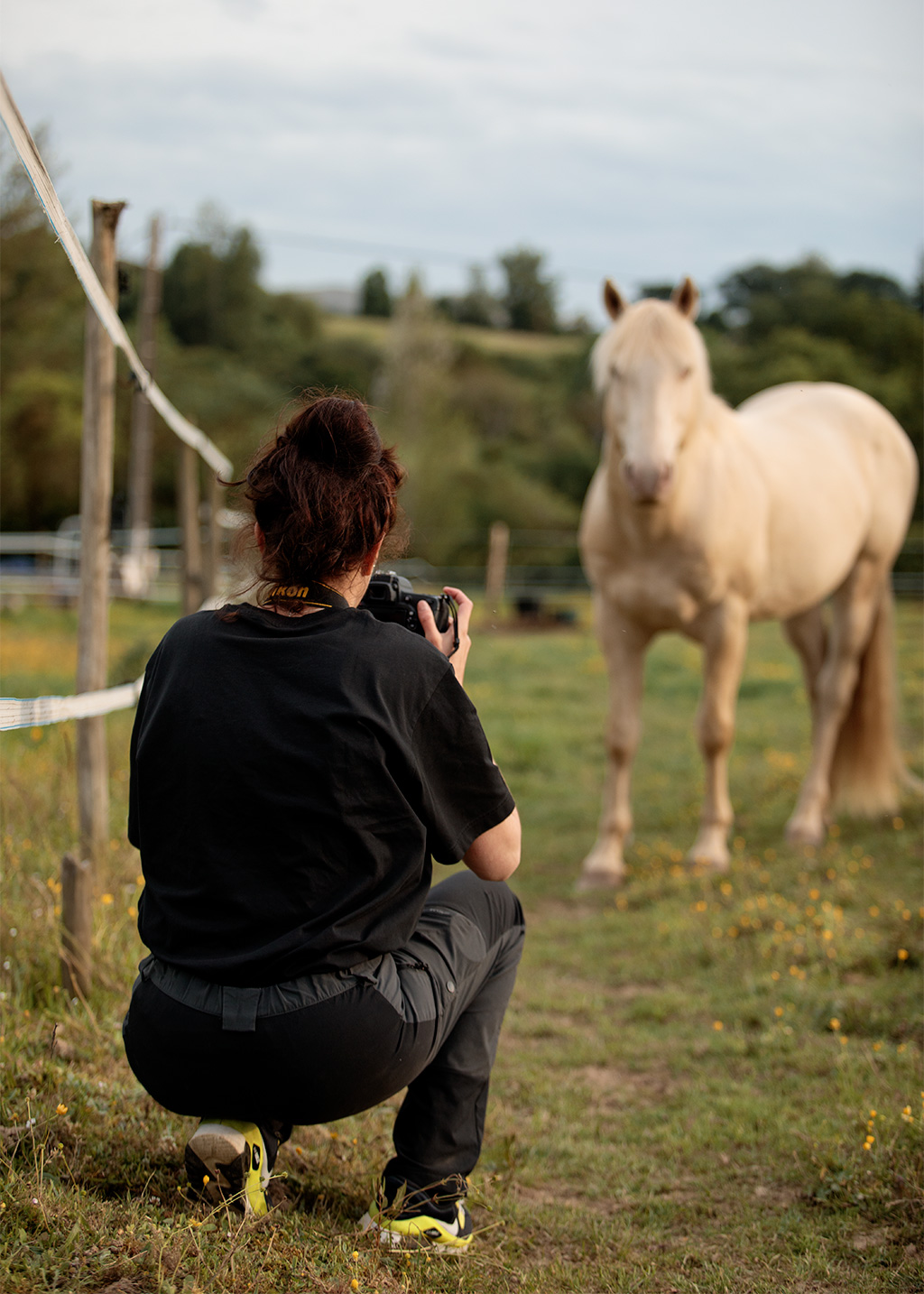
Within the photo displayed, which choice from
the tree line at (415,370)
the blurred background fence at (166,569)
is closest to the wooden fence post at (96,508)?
the blurred background fence at (166,569)

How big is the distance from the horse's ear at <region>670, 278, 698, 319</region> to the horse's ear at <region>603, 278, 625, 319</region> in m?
0.26

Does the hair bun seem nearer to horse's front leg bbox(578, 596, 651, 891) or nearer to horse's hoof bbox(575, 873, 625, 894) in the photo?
horse's front leg bbox(578, 596, 651, 891)

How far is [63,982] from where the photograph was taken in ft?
9.17

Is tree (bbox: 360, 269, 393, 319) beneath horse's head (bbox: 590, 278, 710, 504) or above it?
above

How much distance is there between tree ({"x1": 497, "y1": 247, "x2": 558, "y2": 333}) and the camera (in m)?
63.4

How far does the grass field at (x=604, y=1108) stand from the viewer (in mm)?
1837

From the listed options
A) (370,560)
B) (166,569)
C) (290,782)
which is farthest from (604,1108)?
(166,569)

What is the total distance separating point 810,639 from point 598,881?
2256 mm

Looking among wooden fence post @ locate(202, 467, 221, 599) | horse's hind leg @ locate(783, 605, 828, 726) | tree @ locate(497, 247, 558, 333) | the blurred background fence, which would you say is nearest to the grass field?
wooden fence post @ locate(202, 467, 221, 599)

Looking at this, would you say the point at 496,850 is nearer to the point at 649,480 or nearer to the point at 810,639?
the point at 649,480

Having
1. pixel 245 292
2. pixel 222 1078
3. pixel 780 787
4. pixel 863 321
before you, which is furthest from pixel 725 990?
pixel 245 292

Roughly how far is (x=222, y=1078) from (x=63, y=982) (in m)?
1.25

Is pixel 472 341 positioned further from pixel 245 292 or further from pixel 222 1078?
pixel 222 1078

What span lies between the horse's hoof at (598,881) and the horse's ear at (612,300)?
2.57 metres
